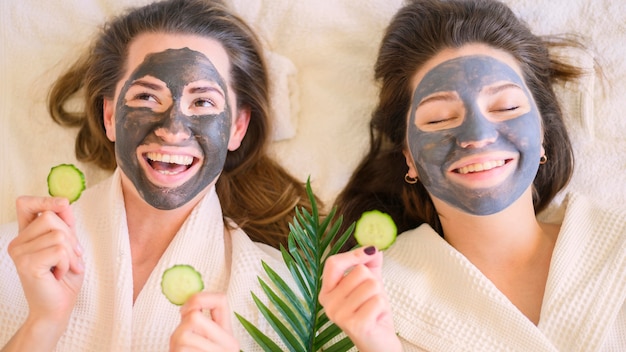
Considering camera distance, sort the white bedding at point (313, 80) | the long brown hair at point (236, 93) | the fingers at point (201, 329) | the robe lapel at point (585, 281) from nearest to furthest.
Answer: the fingers at point (201, 329) → the robe lapel at point (585, 281) → the long brown hair at point (236, 93) → the white bedding at point (313, 80)

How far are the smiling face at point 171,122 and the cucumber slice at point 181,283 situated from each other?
1.28 feet

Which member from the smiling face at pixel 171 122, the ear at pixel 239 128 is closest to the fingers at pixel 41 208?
the smiling face at pixel 171 122

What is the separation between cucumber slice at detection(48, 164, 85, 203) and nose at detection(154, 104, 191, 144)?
0.85 ft

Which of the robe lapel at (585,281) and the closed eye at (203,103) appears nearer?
the robe lapel at (585,281)

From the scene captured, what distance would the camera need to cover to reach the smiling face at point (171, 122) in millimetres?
1674

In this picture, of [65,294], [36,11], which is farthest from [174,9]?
[65,294]

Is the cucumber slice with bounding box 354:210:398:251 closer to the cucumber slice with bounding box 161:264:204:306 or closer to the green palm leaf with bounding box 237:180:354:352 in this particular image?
the green palm leaf with bounding box 237:180:354:352

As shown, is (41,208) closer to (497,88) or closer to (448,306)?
(448,306)

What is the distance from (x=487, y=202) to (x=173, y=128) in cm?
76

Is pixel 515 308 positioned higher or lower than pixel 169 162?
lower

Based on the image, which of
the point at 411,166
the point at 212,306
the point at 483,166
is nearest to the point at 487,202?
the point at 483,166

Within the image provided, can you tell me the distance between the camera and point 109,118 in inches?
71.5

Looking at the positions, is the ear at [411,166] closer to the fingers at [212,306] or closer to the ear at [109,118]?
the fingers at [212,306]

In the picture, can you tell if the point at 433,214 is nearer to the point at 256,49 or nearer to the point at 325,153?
the point at 325,153
